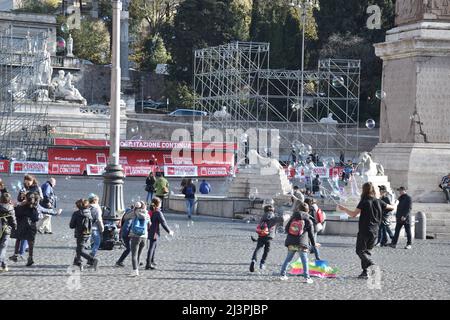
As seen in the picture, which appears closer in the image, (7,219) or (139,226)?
(139,226)

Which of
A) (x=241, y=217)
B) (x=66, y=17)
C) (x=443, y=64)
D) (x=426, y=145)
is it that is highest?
(x=66, y=17)

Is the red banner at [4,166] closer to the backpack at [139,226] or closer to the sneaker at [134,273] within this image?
the backpack at [139,226]

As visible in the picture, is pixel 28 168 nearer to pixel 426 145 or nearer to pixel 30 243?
pixel 426 145

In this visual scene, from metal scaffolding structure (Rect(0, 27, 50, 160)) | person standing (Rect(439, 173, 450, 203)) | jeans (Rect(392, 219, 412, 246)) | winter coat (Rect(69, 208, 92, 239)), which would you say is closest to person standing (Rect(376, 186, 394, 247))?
jeans (Rect(392, 219, 412, 246))

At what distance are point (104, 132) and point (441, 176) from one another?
1504 inches

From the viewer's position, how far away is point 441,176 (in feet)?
72.4

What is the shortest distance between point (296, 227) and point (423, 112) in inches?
398

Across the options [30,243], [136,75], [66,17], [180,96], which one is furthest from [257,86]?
[30,243]

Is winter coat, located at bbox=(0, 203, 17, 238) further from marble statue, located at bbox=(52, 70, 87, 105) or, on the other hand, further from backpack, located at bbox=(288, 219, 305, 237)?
marble statue, located at bbox=(52, 70, 87, 105)

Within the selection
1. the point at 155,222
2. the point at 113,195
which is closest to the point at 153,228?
the point at 155,222

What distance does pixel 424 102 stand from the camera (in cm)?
2228

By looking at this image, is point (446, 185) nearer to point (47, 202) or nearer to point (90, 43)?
point (47, 202)

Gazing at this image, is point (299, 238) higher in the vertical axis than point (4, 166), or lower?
higher

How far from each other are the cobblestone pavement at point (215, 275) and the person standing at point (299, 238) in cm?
23
